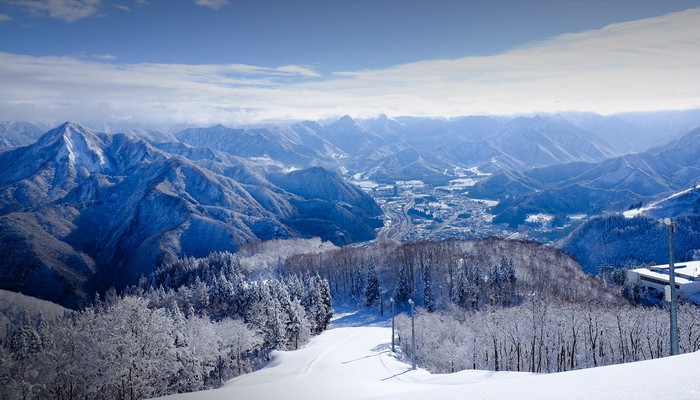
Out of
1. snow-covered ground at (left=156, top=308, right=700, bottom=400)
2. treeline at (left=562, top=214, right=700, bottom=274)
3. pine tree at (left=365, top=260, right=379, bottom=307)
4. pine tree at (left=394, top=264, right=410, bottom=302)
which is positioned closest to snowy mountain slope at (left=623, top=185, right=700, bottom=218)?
treeline at (left=562, top=214, right=700, bottom=274)

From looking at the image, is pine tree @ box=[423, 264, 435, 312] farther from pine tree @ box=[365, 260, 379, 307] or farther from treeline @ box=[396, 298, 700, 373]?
treeline @ box=[396, 298, 700, 373]

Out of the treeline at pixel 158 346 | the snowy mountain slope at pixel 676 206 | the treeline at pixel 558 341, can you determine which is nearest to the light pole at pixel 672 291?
the treeline at pixel 558 341

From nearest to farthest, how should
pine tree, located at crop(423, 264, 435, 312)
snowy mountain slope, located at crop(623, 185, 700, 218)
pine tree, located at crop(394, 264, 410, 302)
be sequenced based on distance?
pine tree, located at crop(423, 264, 435, 312) < pine tree, located at crop(394, 264, 410, 302) < snowy mountain slope, located at crop(623, 185, 700, 218)

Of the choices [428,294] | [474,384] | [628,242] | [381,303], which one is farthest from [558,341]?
[628,242]

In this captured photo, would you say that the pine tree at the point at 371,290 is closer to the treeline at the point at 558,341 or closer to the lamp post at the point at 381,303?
the lamp post at the point at 381,303

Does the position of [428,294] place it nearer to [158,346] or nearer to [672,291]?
[158,346]

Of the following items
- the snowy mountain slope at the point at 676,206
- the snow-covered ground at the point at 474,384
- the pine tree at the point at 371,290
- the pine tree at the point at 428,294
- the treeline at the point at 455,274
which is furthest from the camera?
the snowy mountain slope at the point at 676,206

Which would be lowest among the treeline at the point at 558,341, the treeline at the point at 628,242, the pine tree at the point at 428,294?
the treeline at the point at 628,242
